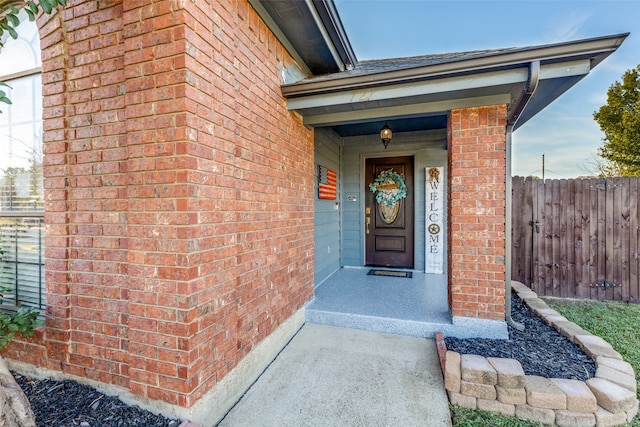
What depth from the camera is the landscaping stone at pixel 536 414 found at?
188cm

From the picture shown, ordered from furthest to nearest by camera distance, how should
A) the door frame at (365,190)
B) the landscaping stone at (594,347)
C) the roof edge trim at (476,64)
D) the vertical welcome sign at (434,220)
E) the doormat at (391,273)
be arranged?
the door frame at (365,190) → the vertical welcome sign at (434,220) → the doormat at (391,273) → the landscaping stone at (594,347) → the roof edge trim at (476,64)

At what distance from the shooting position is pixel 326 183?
474 centimetres

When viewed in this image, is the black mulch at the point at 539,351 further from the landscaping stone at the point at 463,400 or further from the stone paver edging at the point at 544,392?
the landscaping stone at the point at 463,400

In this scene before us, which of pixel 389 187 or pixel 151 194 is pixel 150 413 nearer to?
pixel 151 194

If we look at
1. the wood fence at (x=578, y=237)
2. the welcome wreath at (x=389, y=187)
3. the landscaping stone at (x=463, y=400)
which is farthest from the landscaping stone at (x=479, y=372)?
the welcome wreath at (x=389, y=187)

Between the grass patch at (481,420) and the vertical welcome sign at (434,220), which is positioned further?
the vertical welcome sign at (434,220)

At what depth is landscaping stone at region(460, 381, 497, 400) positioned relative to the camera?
6.58ft

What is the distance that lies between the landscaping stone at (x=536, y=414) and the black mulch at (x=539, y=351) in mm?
316

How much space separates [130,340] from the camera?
5.79ft

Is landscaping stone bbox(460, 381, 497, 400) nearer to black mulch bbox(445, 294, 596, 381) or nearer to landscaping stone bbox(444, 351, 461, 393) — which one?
landscaping stone bbox(444, 351, 461, 393)

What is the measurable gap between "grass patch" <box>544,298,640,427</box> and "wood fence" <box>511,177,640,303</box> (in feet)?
0.89

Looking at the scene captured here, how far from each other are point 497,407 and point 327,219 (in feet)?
11.2

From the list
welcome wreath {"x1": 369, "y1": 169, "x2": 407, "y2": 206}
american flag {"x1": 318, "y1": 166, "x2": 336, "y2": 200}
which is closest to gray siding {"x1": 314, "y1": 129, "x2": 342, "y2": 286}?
american flag {"x1": 318, "y1": 166, "x2": 336, "y2": 200}

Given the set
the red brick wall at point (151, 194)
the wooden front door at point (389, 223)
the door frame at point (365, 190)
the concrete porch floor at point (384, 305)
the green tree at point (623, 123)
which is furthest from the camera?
the green tree at point (623, 123)
